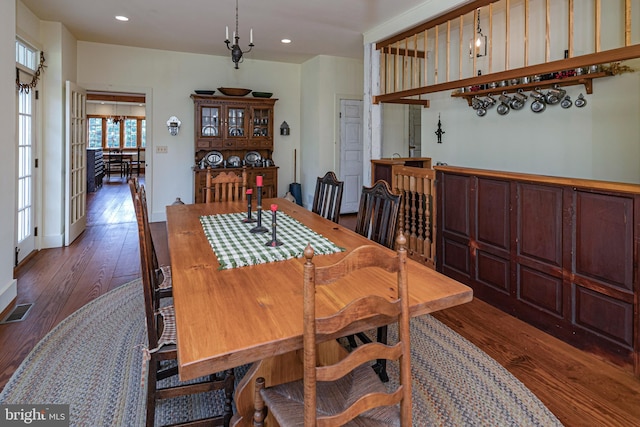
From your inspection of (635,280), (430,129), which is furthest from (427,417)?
(430,129)

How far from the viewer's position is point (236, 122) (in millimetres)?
6504

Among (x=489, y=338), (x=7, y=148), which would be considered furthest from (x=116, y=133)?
(x=489, y=338)

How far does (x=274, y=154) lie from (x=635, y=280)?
577 centimetres

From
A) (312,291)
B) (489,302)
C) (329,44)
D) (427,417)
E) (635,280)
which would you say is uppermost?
(329,44)

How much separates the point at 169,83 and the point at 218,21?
199 cm

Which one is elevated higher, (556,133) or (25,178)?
(556,133)

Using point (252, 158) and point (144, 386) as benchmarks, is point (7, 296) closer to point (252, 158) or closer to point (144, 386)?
point (144, 386)

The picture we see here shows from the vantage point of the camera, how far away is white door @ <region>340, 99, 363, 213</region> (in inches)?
268

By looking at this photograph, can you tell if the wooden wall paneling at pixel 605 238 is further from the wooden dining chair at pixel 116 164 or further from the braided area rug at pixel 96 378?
the wooden dining chair at pixel 116 164

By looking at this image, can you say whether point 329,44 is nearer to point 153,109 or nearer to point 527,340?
point 153,109

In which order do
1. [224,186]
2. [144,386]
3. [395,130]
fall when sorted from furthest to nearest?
[395,130] < [224,186] < [144,386]

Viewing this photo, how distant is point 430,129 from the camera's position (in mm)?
6105

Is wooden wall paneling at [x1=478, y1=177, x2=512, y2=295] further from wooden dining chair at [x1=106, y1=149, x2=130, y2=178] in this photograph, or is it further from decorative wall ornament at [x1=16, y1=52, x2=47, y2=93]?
wooden dining chair at [x1=106, y1=149, x2=130, y2=178]

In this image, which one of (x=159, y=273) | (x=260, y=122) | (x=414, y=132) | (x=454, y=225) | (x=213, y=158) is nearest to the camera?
(x=159, y=273)
